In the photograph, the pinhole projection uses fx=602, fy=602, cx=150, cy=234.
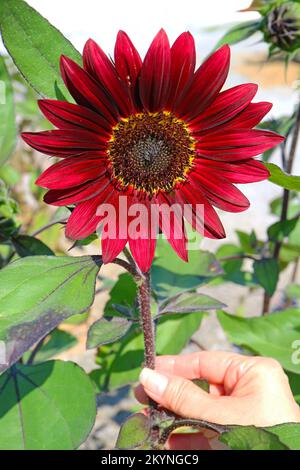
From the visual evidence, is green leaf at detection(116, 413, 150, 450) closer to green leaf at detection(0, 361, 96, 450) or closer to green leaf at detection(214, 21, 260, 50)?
green leaf at detection(0, 361, 96, 450)

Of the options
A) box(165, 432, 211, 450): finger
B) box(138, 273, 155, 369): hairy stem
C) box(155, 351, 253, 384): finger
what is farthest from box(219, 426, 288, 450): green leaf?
box(165, 432, 211, 450): finger

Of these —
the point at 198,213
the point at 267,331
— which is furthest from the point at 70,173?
the point at 267,331

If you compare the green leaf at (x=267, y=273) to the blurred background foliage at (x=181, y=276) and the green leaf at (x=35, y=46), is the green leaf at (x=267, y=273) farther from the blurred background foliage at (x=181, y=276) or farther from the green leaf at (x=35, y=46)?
the green leaf at (x=35, y=46)

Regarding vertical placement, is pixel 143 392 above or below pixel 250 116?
below

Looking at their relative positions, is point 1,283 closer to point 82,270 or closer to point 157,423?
point 82,270

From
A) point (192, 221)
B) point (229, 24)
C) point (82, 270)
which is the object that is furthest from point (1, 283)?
point (229, 24)

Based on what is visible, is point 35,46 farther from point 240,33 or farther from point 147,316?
point 240,33

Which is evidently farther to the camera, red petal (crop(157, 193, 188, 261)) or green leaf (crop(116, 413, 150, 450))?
green leaf (crop(116, 413, 150, 450))
